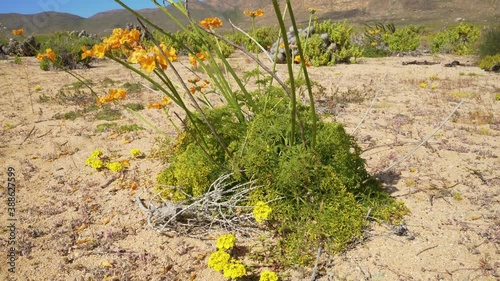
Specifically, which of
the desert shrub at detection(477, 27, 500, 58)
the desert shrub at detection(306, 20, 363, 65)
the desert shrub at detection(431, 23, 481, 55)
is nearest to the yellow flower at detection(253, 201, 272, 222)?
the desert shrub at detection(306, 20, 363, 65)

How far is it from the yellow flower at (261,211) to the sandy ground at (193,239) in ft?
0.97

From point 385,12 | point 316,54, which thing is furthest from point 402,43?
point 385,12

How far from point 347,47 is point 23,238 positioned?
427 inches

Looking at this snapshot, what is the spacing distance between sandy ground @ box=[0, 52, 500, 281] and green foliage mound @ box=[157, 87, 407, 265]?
14 cm

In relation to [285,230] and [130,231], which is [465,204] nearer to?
[285,230]

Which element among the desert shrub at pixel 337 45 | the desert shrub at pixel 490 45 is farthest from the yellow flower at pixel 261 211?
the desert shrub at pixel 490 45

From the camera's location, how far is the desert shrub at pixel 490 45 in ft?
29.1

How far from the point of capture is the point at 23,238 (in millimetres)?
2309

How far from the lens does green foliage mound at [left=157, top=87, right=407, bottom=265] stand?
207cm

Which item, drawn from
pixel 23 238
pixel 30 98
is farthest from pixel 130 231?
pixel 30 98

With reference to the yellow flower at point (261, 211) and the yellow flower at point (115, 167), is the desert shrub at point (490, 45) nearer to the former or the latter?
the yellow flower at point (261, 211)

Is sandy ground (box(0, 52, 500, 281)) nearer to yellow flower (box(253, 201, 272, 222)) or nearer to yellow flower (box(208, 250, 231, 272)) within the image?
yellow flower (box(208, 250, 231, 272))

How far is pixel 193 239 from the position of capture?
228 cm

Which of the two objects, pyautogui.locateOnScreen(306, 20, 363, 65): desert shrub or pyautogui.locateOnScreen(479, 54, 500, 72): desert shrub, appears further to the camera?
pyautogui.locateOnScreen(306, 20, 363, 65): desert shrub
